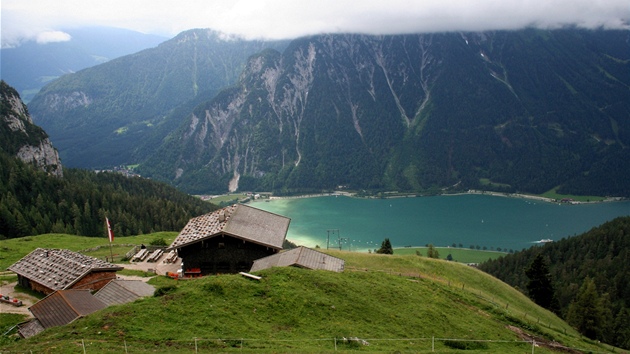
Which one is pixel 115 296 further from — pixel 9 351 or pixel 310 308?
pixel 310 308

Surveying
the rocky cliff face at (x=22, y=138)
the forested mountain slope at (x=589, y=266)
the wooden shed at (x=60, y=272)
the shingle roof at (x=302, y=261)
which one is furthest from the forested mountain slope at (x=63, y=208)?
the forested mountain slope at (x=589, y=266)

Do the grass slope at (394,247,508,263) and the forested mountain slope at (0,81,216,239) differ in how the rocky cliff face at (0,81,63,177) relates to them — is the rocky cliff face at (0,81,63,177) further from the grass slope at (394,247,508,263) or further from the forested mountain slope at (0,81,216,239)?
the grass slope at (394,247,508,263)

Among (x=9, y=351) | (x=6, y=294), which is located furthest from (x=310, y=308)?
(x=6, y=294)

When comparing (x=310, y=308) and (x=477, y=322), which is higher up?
(x=310, y=308)

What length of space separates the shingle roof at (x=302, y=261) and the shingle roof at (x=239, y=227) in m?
4.23

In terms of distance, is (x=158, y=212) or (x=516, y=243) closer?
(x=158, y=212)

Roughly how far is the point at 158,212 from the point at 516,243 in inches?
5128

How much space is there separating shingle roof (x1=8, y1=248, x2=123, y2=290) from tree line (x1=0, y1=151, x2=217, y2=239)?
48035 mm

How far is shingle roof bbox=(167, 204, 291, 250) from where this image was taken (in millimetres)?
39281

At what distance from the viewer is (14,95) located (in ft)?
481

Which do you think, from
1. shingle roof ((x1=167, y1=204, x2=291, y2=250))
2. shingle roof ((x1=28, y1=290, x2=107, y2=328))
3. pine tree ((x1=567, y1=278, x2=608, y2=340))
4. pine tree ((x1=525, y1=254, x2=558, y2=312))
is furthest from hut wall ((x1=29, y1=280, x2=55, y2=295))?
pine tree ((x1=525, y1=254, x2=558, y2=312))

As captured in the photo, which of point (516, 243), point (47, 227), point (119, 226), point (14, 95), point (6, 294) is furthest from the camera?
point (516, 243)

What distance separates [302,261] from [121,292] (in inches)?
490

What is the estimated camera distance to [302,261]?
33250 millimetres
